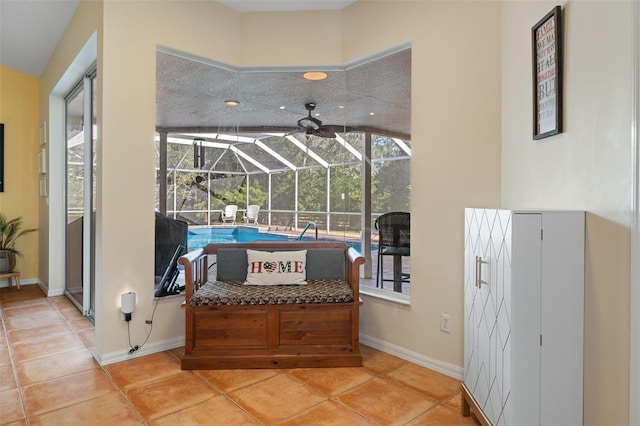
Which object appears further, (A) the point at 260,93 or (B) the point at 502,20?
(A) the point at 260,93

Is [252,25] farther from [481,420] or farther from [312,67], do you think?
[481,420]

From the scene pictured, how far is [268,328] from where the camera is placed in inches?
105

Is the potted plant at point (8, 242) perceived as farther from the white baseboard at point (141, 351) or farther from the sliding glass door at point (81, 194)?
the white baseboard at point (141, 351)

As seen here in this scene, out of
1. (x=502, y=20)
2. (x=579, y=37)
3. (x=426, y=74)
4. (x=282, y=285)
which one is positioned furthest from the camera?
(x=282, y=285)

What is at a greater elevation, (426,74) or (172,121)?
(426,74)

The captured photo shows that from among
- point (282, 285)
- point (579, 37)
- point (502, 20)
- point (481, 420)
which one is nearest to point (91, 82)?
point (282, 285)

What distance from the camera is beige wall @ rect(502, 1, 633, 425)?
1422mm

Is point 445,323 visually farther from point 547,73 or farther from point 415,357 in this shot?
point 547,73

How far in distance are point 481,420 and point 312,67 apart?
2748 mm

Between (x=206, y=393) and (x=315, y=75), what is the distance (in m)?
2.53

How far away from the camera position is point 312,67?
328 cm

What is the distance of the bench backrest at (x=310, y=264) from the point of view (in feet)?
10.2

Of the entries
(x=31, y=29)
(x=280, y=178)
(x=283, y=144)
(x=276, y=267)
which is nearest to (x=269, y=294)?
(x=276, y=267)

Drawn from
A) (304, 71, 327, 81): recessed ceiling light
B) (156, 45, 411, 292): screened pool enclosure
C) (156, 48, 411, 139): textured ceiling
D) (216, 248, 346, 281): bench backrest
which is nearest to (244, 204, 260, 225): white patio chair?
(156, 45, 411, 292): screened pool enclosure
